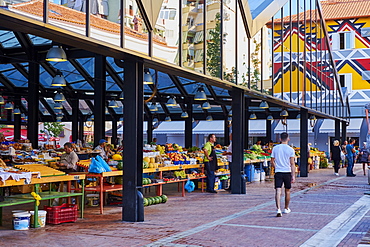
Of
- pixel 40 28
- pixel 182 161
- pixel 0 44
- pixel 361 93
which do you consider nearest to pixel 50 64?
pixel 0 44

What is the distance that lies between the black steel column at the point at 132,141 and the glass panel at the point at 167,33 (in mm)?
687

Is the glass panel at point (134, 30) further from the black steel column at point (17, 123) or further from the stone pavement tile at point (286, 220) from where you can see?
the black steel column at point (17, 123)

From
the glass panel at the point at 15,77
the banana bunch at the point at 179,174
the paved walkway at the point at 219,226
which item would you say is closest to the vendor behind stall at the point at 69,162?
the paved walkway at the point at 219,226

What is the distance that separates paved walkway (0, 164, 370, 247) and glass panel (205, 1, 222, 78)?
360cm

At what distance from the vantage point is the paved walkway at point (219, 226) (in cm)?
822

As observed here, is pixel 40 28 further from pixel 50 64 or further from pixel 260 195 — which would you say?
pixel 50 64

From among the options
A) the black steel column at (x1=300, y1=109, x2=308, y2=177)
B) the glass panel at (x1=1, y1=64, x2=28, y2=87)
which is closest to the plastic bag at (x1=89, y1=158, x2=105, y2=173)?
the glass panel at (x1=1, y1=64, x2=28, y2=87)

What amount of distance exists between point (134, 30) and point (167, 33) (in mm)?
1347

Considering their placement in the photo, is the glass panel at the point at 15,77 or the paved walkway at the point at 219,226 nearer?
the paved walkway at the point at 219,226

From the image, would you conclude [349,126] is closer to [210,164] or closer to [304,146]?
[304,146]

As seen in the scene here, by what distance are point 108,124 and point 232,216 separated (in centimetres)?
4114

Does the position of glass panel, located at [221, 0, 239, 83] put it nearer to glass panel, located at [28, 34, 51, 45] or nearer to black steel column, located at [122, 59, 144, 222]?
black steel column, located at [122, 59, 144, 222]

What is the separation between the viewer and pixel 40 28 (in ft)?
23.8

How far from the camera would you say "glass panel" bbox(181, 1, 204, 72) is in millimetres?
11562
